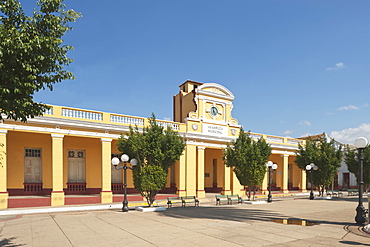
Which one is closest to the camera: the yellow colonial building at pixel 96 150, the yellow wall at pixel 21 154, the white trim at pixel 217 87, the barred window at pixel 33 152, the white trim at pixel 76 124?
the white trim at pixel 76 124

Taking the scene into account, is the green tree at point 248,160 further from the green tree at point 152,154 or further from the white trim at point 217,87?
the white trim at point 217,87

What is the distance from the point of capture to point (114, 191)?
2338 centimetres

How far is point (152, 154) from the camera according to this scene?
16656 millimetres

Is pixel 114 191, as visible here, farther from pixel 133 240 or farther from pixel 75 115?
pixel 133 240

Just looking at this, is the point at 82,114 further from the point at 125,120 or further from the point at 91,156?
the point at 91,156

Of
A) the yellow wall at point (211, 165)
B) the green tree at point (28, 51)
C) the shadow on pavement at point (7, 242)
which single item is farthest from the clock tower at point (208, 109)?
the green tree at point (28, 51)

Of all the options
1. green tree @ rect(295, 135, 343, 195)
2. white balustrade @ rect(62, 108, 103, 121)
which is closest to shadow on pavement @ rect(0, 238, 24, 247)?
white balustrade @ rect(62, 108, 103, 121)

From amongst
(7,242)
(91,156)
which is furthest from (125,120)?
(7,242)

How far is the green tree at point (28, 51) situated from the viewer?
18.4ft

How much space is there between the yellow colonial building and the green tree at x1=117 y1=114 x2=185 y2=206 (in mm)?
4039

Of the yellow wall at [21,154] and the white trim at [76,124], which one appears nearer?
the white trim at [76,124]

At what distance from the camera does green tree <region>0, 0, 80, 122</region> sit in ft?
18.4

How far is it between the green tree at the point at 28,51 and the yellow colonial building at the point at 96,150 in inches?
493

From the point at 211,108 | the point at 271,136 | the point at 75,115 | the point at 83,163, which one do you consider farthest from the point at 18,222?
the point at 271,136
